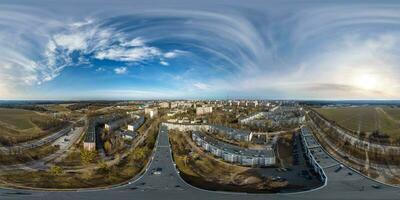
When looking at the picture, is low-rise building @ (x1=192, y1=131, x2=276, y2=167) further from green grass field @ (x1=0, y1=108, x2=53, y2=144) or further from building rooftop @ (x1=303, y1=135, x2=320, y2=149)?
green grass field @ (x1=0, y1=108, x2=53, y2=144)

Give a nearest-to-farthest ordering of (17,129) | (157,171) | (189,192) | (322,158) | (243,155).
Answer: (189,192), (157,171), (322,158), (243,155), (17,129)

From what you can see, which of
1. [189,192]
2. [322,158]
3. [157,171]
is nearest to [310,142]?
[322,158]

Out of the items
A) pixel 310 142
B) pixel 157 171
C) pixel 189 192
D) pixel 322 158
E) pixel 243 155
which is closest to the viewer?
pixel 189 192

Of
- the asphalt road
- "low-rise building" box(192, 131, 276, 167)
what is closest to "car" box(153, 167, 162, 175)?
the asphalt road

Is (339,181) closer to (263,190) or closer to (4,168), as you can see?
(263,190)

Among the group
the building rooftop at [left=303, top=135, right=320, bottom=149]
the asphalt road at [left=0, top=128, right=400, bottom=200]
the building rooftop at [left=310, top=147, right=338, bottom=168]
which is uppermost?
the building rooftop at [left=303, top=135, right=320, bottom=149]

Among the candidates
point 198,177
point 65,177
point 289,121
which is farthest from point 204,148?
point 289,121

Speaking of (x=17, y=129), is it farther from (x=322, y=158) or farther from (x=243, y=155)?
(x=322, y=158)

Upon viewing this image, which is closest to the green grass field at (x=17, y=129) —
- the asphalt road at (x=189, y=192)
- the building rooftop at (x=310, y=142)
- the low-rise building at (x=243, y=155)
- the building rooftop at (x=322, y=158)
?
the asphalt road at (x=189, y=192)

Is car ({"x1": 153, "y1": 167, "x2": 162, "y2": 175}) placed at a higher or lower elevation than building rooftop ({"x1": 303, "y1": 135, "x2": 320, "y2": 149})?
lower

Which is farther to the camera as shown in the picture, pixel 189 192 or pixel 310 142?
pixel 310 142

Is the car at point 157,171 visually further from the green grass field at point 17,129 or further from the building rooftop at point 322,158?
the green grass field at point 17,129

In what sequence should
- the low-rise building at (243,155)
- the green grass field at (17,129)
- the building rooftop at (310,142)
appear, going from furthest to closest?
the green grass field at (17,129), the building rooftop at (310,142), the low-rise building at (243,155)
